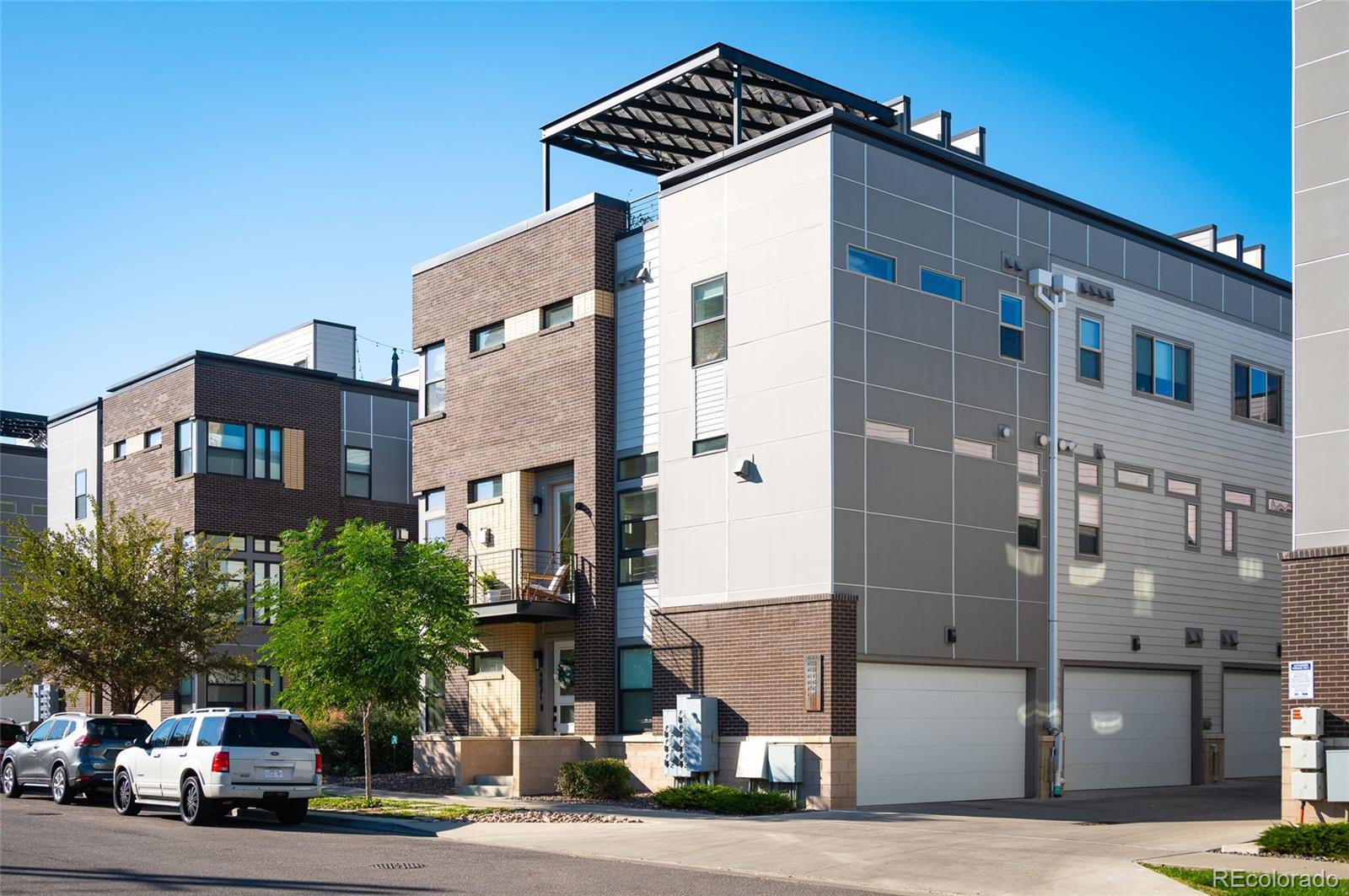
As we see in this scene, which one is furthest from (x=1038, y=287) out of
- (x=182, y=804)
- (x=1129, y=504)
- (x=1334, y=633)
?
(x=182, y=804)

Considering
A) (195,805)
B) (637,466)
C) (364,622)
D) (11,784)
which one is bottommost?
(11,784)

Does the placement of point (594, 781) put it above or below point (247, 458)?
below

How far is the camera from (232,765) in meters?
22.1

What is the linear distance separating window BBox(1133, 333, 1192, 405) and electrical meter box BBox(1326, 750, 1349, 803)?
44.7 feet

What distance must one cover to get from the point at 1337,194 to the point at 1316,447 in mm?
3437

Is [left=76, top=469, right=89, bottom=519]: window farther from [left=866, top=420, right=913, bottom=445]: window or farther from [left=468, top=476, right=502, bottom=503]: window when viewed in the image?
[left=866, top=420, right=913, bottom=445]: window

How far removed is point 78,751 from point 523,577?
8993 millimetres

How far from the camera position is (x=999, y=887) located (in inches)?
599

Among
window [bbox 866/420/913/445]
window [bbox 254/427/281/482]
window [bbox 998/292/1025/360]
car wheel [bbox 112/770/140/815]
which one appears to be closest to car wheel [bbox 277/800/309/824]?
car wheel [bbox 112/770/140/815]

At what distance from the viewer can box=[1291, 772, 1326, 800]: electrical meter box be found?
732 inches

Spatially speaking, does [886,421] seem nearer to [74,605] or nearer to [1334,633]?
[1334,633]

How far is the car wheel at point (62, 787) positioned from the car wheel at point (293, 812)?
6.05 meters

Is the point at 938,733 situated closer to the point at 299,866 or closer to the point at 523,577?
the point at 523,577

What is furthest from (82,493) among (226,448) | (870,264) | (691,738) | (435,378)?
(870,264)
